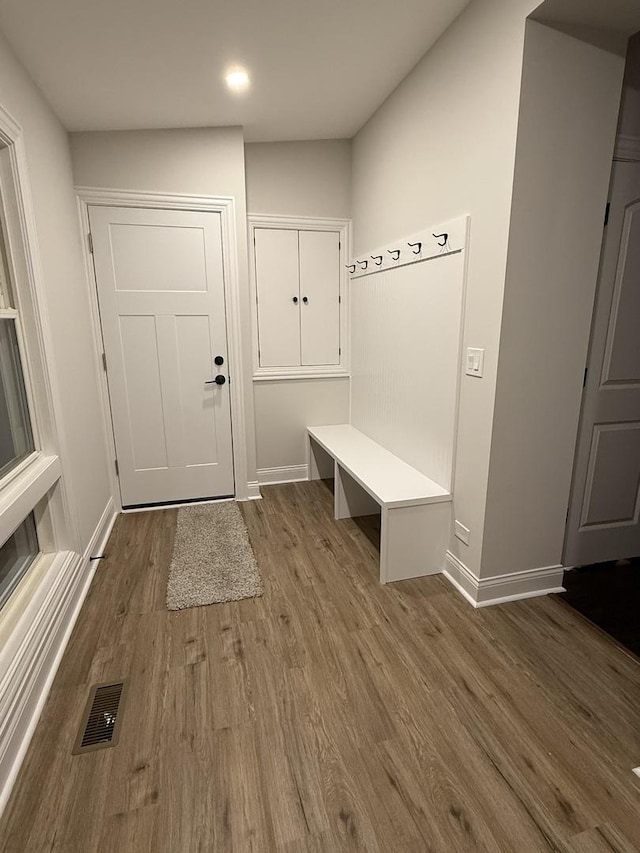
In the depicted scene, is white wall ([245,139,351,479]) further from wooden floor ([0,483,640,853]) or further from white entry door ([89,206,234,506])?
wooden floor ([0,483,640,853])

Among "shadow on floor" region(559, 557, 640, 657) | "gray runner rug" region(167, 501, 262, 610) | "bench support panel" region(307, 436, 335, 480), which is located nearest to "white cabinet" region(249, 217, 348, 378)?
"bench support panel" region(307, 436, 335, 480)

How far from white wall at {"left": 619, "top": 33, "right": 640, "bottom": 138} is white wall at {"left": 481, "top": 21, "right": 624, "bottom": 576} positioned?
0.16 metres

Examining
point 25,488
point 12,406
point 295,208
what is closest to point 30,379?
point 12,406

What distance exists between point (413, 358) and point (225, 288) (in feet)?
4.77

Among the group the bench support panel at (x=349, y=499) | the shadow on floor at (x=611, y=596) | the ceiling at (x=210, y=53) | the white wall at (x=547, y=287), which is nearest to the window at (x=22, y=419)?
the ceiling at (x=210, y=53)

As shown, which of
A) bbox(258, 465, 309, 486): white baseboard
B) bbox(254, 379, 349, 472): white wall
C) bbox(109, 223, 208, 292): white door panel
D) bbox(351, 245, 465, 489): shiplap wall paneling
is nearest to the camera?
bbox(351, 245, 465, 489): shiplap wall paneling

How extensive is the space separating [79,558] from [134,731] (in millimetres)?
1033

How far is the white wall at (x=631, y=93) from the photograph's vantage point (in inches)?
74.7

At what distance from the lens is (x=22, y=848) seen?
3.95ft

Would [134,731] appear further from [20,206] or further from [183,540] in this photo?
[20,206]

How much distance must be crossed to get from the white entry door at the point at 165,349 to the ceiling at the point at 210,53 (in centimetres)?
62

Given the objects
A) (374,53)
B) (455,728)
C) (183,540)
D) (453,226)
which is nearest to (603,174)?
(453,226)

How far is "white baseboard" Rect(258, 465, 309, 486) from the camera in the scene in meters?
3.79

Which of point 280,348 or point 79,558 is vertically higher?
point 280,348
